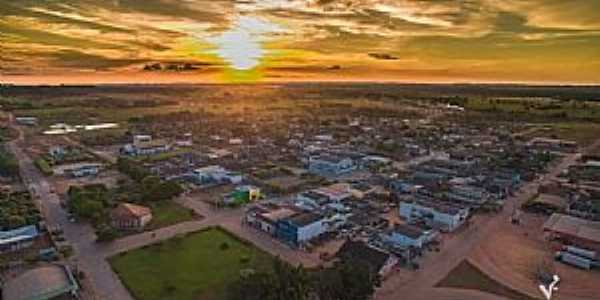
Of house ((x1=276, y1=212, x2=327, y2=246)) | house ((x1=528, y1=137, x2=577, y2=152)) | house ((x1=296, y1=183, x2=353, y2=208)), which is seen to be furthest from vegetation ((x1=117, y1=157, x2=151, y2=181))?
house ((x1=528, y1=137, x2=577, y2=152))

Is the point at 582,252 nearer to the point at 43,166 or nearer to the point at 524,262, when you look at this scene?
the point at 524,262

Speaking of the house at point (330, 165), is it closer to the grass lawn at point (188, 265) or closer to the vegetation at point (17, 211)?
the grass lawn at point (188, 265)

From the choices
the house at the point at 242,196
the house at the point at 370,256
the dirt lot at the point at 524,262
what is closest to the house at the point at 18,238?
the house at the point at 242,196

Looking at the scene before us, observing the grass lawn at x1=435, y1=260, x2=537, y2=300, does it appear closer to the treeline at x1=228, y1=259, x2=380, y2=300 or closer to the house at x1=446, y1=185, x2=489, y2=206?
the treeline at x1=228, y1=259, x2=380, y2=300

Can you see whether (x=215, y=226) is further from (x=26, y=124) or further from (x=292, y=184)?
(x=26, y=124)

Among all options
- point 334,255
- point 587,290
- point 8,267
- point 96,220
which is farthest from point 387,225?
point 8,267
